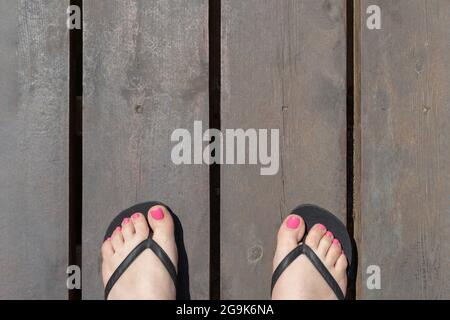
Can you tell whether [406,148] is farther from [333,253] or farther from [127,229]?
[127,229]

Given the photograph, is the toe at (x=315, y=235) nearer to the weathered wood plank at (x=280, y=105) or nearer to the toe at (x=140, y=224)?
the weathered wood plank at (x=280, y=105)

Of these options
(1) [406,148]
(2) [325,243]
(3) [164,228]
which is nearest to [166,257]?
(3) [164,228]

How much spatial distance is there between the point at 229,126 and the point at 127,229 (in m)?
0.39

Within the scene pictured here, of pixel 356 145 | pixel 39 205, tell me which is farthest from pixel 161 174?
pixel 356 145

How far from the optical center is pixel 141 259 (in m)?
1.21

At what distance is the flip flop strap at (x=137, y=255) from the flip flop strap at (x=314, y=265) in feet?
0.90

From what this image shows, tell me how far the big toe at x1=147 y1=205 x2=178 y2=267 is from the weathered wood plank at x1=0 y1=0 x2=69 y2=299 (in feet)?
0.75

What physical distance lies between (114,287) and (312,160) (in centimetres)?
62

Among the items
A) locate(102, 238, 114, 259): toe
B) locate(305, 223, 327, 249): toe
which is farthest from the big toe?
locate(305, 223, 327, 249): toe

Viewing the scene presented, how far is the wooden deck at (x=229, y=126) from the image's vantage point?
1136 mm

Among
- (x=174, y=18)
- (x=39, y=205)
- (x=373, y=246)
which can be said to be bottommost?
(x=373, y=246)

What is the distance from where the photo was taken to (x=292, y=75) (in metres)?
1.14

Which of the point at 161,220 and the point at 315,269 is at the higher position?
the point at 161,220

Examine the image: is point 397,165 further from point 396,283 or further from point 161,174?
point 161,174
